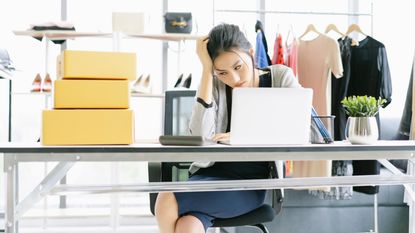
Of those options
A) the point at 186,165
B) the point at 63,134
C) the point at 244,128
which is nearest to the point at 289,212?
the point at 186,165

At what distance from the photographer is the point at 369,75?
2893 millimetres

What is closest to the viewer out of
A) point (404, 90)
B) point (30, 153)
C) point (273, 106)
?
point (30, 153)

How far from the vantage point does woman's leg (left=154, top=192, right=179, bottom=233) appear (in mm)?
1612

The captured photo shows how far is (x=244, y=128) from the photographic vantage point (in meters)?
1.44

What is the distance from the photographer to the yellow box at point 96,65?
58.2 inches

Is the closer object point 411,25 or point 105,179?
point 105,179

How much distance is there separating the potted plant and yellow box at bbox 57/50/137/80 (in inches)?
28.3


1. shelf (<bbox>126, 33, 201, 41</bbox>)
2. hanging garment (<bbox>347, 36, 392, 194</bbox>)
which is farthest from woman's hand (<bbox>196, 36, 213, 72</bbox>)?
shelf (<bbox>126, 33, 201, 41</bbox>)

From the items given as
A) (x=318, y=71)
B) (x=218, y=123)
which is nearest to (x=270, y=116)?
(x=218, y=123)

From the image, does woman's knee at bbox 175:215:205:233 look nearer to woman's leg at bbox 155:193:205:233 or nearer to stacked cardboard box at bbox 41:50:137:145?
woman's leg at bbox 155:193:205:233

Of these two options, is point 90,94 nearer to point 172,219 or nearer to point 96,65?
point 96,65

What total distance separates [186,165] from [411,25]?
261 centimetres

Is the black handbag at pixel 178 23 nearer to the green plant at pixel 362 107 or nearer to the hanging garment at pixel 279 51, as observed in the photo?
the hanging garment at pixel 279 51

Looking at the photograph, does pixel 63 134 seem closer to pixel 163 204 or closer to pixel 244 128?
pixel 163 204
